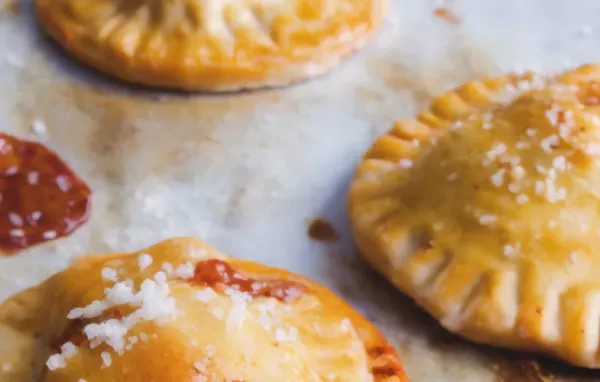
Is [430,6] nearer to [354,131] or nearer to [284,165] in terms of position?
[354,131]

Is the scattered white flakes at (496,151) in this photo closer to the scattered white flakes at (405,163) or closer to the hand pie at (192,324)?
the scattered white flakes at (405,163)

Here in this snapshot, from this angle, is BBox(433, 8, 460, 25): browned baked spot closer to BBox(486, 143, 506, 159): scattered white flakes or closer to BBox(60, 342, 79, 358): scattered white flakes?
BBox(486, 143, 506, 159): scattered white flakes

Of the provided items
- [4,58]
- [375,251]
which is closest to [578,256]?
[375,251]

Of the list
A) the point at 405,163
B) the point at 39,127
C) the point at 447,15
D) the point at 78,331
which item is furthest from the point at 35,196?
the point at 447,15

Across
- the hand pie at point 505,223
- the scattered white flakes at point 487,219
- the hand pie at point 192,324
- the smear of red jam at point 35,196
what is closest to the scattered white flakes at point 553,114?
the hand pie at point 505,223

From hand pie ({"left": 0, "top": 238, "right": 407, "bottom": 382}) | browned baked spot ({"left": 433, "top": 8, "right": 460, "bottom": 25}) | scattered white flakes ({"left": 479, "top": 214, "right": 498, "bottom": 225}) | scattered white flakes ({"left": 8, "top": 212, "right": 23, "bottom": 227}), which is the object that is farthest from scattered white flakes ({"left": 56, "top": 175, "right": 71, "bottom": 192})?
browned baked spot ({"left": 433, "top": 8, "right": 460, "bottom": 25})

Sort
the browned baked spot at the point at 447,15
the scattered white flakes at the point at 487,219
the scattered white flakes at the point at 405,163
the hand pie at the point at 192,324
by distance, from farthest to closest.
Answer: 1. the browned baked spot at the point at 447,15
2. the scattered white flakes at the point at 405,163
3. the scattered white flakes at the point at 487,219
4. the hand pie at the point at 192,324
